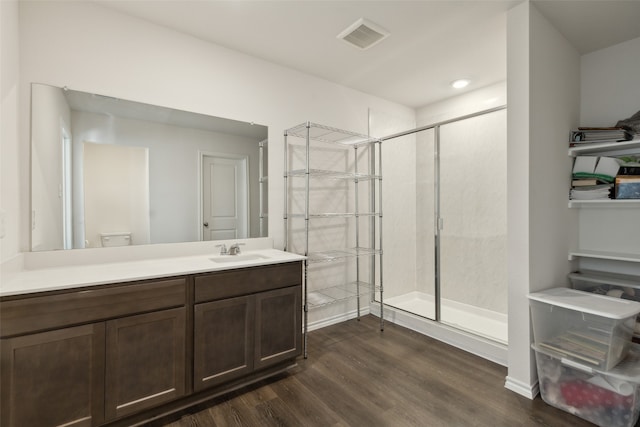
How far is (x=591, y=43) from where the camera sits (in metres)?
2.33

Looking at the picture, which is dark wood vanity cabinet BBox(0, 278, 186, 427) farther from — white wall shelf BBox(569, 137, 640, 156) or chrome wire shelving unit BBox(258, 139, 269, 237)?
white wall shelf BBox(569, 137, 640, 156)

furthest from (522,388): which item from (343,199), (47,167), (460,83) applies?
(47,167)

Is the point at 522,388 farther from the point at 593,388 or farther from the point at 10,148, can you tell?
the point at 10,148

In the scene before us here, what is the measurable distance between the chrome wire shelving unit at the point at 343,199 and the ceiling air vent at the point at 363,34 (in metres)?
0.71

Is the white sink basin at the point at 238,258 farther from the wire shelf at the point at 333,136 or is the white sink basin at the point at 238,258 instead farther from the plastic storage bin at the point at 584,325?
the plastic storage bin at the point at 584,325

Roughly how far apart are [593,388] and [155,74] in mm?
3399

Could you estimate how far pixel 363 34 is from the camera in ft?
7.43

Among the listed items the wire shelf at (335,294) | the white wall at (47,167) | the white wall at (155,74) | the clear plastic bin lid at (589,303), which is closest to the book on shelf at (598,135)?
the clear plastic bin lid at (589,303)

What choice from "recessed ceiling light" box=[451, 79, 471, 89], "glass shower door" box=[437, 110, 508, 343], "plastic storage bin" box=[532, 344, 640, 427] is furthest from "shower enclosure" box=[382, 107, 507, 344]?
"plastic storage bin" box=[532, 344, 640, 427]

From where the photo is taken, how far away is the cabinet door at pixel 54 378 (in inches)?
50.8

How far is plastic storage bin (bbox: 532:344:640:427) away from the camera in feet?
5.10

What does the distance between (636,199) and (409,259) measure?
2103 mm

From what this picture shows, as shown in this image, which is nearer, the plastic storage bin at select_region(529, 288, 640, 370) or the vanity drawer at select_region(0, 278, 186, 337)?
the vanity drawer at select_region(0, 278, 186, 337)

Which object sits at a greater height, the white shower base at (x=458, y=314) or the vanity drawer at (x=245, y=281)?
the vanity drawer at (x=245, y=281)
